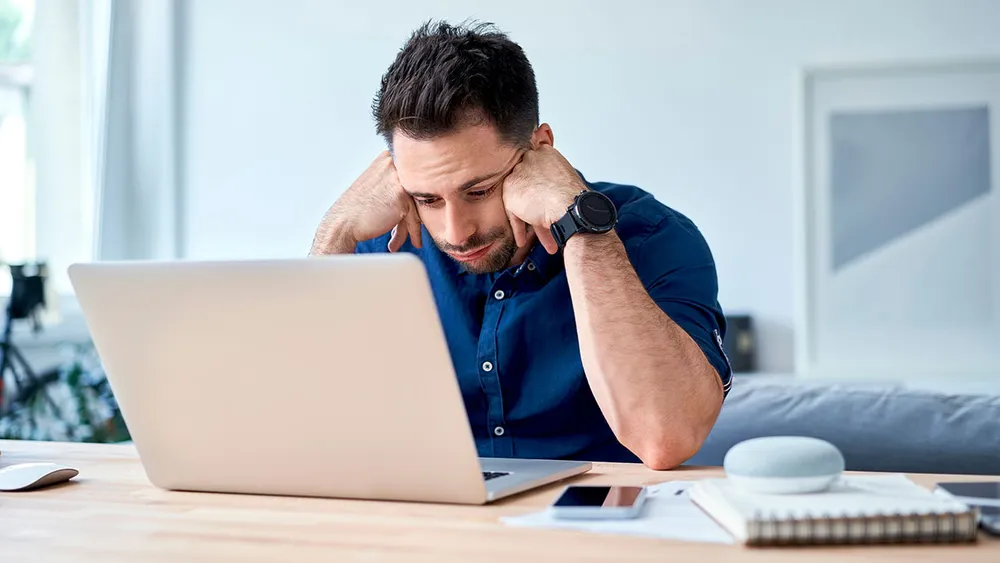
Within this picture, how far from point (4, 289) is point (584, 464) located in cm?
371

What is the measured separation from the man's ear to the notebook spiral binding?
3.17ft

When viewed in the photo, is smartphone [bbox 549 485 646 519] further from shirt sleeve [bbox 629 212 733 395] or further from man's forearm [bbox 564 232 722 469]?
shirt sleeve [bbox 629 212 733 395]

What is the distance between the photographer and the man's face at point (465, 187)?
1570mm

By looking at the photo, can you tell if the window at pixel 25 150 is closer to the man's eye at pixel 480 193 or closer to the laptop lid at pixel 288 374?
the man's eye at pixel 480 193

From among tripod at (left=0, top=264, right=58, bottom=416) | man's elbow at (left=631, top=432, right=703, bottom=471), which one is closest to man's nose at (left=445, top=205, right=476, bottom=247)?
man's elbow at (left=631, top=432, right=703, bottom=471)

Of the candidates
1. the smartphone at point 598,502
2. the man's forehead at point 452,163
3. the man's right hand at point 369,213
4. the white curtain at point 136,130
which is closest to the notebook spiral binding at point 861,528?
the smartphone at point 598,502

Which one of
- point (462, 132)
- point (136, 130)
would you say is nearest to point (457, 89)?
point (462, 132)

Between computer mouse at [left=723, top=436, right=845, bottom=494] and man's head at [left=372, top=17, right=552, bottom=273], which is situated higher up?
man's head at [left=372, top=17, right=552, bottom=273]

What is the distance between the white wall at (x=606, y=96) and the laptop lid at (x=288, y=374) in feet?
9.74

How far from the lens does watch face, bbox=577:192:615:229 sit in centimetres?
144

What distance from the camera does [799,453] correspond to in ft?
2.89

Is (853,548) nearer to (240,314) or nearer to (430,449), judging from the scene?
(430,449)

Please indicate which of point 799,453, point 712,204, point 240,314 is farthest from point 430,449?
point 712,204

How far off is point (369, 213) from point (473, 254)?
19 cm
